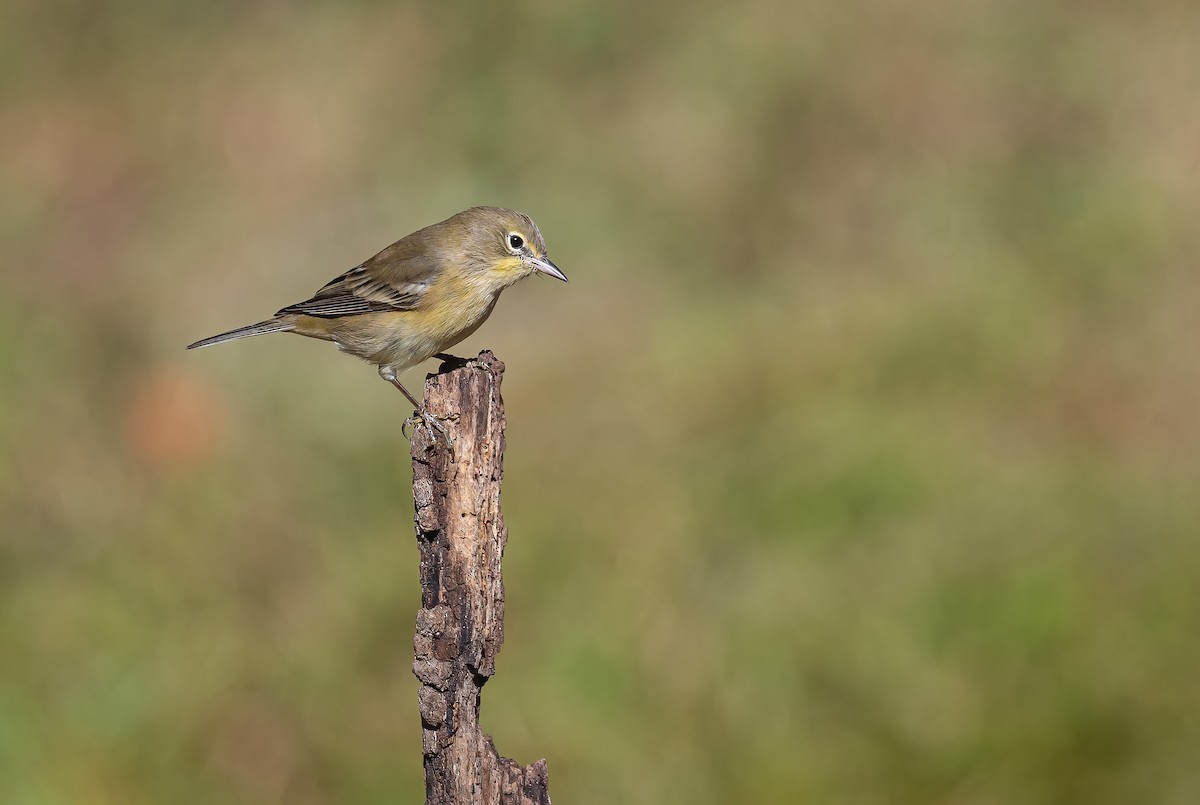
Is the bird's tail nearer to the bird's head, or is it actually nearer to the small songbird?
the small songbird

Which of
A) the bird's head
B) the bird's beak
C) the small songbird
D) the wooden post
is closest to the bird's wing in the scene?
the small songbird

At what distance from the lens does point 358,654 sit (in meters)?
8.50

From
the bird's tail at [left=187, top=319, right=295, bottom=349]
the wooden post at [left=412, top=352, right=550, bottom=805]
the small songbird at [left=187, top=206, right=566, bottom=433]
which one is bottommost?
the wooden post at [left=412, top=352, right=550, bottom=805]

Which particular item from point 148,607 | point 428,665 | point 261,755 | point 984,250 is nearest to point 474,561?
point 428,665

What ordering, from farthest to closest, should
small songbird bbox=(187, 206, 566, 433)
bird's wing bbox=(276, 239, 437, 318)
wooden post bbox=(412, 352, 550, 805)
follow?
bird's wing bbox=(276, 239, 437, 318) < small songbird bbox=(187, 206, 566, 433) < wooden post bbox=(412, 352, 550, 805)

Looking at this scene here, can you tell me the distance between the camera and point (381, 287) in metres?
7.05

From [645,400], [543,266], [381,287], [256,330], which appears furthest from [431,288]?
[645,400]

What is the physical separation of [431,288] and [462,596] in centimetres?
255

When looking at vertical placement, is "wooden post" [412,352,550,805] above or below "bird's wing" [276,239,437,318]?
below

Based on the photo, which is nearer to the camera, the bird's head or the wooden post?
the wooden post

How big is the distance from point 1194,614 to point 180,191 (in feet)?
33.0

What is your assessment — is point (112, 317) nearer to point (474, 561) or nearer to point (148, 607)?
point (148, 607)

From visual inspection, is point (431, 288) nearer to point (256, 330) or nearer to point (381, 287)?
point (381, 287)

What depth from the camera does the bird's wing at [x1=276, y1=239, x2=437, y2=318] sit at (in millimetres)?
6828
